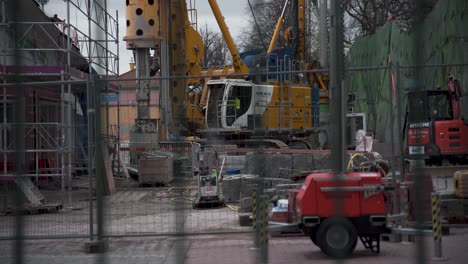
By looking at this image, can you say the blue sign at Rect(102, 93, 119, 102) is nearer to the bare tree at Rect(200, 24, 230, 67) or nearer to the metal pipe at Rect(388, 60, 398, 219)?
the bare tree at Rect(200, 24, 230, 67)

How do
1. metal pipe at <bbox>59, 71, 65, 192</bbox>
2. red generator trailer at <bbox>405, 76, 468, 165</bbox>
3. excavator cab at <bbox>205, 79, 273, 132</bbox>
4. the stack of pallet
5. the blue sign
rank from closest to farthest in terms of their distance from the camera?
1. excavator cab at <bbox>205, 79, 273, 132</bbox>
2. the blue sign
3. the stack of pallet
4. metal pipe at <bbox>59, 71, 65, 192</bbox>
5. red generator trailer at <bbox>405, 76, 468, 165</bbox>

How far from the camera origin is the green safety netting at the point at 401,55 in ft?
18.3

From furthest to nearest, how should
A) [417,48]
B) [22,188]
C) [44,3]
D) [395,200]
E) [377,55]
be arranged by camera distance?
[377,55] → [395,200] → [44,3] → [22,188] → [417,48]

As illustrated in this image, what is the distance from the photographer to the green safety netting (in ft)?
18.3

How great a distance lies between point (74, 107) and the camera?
11406mm

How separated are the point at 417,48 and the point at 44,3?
2845 millimetres

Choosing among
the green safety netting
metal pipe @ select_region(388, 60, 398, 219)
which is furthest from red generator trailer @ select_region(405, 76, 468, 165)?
metal pipe @ select_region(388, 60, 398, 219)

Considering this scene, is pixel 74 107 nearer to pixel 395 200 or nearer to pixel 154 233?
pixel 154 233

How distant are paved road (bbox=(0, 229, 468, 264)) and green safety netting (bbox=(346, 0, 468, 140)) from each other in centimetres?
152

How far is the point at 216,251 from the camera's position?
7055 mm

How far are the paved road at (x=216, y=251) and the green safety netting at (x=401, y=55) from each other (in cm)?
152

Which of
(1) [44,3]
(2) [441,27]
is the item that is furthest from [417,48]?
(2) [441,27]

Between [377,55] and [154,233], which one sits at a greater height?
[377,55]

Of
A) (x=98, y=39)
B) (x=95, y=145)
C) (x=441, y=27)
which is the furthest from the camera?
(x=441, y=27)
